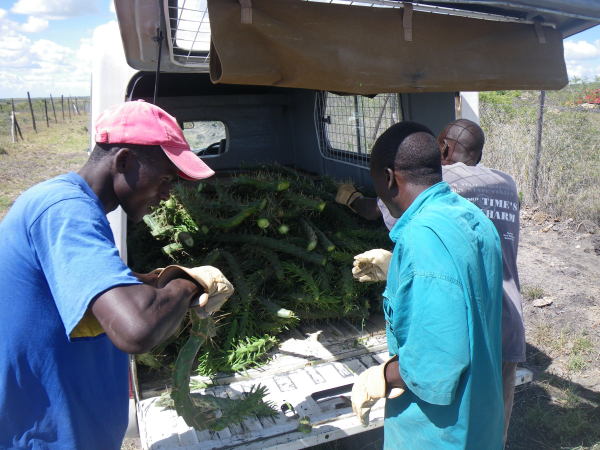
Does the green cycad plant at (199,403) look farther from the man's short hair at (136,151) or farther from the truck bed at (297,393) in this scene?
the man's short hair at (136,151)

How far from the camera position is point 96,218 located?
1.46 metres

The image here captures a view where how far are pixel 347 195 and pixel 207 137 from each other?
3.11 m

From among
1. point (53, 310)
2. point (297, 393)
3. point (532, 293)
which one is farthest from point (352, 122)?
point (53, 310)

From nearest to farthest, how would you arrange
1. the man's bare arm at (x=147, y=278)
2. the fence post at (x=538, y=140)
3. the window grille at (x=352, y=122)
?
the man's bare arm at (x=147, y=278) → the window grille at (x=352, y=122) → the fence post at (x=538, y=140)

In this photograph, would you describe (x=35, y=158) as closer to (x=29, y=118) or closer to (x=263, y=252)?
(x=263, y=252)

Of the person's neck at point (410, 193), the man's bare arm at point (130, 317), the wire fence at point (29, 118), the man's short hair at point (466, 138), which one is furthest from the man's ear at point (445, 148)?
the wire fence at point (29, 118)

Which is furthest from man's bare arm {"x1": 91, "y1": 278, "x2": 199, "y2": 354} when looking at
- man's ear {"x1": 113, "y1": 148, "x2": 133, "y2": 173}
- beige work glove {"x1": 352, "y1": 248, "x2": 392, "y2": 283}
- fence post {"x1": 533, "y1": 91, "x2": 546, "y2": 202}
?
fence post {"x1": 533, "y1": 91, "x2": 546, "y2": 202}

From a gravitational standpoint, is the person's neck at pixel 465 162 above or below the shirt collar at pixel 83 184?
below

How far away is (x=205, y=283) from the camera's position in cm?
176

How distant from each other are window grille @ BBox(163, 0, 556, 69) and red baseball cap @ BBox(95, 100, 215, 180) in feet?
2.52

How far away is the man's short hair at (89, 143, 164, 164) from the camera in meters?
1.64

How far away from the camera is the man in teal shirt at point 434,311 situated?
4.80ft

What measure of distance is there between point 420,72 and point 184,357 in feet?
6.76

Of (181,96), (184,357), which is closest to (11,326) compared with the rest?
(184,357)
